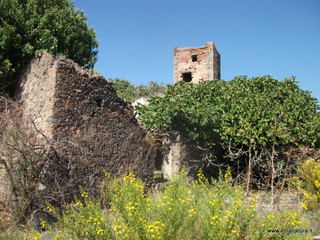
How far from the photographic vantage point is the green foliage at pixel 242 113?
948 cm

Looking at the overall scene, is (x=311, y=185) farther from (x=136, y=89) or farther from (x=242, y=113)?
(x=136, y=89)

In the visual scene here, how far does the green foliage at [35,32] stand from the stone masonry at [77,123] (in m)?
0.46

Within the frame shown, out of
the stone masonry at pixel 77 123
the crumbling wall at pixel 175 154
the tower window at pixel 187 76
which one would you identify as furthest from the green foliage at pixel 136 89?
the stone masonry at pixel 77 123

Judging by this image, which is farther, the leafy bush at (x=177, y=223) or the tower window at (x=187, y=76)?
the tower window at (x=187, y=76)

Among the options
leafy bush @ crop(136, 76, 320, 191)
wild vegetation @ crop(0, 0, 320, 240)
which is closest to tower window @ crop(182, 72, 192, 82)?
wild vegetation @ crop(0, 0, 320, 240)

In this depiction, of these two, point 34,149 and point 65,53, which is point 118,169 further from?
point 65,53

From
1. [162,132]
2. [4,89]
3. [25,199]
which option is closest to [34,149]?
[25,199]

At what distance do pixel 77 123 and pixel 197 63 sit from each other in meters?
13.6

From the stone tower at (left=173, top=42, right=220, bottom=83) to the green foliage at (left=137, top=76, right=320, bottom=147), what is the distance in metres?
7.15

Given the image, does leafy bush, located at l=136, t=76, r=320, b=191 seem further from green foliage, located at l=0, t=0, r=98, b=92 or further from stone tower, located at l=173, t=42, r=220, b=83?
stone tower, located at l=173, t=42, r=220, b=83

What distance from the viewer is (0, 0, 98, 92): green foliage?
762 centimetres

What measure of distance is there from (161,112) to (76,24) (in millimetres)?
4114

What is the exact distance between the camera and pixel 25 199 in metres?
5.59

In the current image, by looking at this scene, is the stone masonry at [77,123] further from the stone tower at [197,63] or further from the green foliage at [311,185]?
the stone tower at [197,63]
